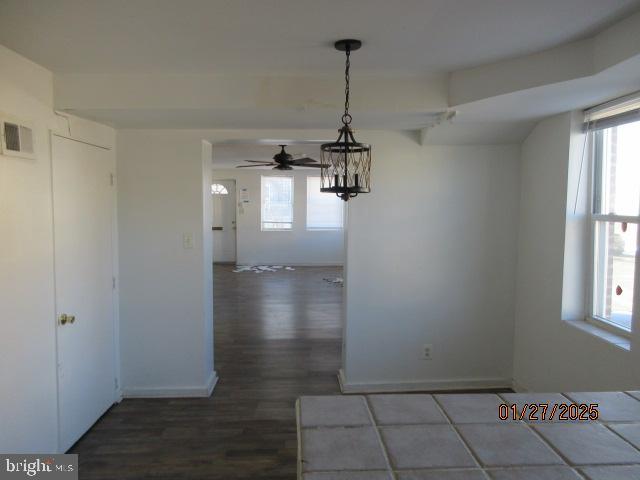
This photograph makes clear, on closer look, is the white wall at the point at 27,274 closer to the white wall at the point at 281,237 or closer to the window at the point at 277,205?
the white wall at the point at 281,237

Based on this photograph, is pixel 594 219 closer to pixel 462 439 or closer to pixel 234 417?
pixel 462 439

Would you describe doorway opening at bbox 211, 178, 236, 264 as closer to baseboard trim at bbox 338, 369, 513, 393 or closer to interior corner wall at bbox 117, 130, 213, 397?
interior corner wall at bbox 117, 130, 213, 397

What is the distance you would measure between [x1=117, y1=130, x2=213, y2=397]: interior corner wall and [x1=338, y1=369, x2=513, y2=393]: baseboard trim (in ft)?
4.15

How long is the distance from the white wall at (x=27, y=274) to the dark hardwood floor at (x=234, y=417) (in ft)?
1.54

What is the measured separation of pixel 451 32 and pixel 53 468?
99.2 inches

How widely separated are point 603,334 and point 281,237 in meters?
8.14

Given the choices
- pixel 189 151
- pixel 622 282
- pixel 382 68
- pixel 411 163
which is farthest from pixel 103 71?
pixel 622 282

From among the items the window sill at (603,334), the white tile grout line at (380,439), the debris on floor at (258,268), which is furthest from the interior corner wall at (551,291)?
the debris on floor at (258,268)

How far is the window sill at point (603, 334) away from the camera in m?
2.54

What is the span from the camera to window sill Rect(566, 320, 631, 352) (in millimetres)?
2545

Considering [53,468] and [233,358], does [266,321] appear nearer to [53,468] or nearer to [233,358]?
[233,358]

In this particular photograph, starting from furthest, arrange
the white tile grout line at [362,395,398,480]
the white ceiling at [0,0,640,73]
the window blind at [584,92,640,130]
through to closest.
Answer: the window blind at [584,92,640,130] < the white ceiling at [0,0,640,73] < the white tile grout line at [362,395,398,480]

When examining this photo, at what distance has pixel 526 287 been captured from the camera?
362 centimetres

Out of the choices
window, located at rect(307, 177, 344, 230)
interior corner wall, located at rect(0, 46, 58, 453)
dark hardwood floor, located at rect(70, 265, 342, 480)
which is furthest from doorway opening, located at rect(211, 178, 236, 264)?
interior corner wall, located at rect(0, 46, 58, 453)
